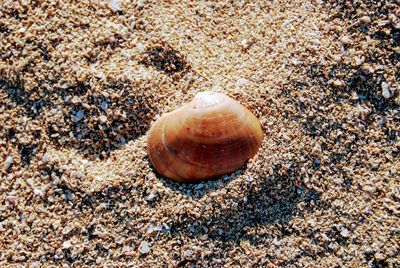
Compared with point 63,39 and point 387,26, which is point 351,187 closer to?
point 387,26

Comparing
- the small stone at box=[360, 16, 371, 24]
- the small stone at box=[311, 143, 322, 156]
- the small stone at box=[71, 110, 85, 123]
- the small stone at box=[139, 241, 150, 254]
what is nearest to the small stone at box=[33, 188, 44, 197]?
the small stone at box=[71, 110, 85, 123]

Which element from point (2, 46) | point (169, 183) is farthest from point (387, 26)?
point (2, 46)

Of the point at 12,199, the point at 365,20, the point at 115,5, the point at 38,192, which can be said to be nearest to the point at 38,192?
the point at 38,192

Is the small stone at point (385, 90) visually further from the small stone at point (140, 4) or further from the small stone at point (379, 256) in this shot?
the small stone at point (140, 4)

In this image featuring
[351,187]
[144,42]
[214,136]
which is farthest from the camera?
[144,42]

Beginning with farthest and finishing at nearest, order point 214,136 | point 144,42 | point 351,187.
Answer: point 144,42 → point 351,187 → point 214,136
